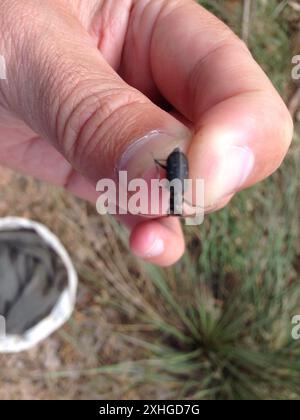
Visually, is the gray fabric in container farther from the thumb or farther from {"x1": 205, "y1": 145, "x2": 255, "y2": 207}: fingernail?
{"x1": 205, "y1": 145, "x2": 255, "y2": 207}: fingernail

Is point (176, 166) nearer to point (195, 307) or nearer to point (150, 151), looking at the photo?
point (150, 151)

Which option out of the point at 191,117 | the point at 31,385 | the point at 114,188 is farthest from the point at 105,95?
the point at 31,385

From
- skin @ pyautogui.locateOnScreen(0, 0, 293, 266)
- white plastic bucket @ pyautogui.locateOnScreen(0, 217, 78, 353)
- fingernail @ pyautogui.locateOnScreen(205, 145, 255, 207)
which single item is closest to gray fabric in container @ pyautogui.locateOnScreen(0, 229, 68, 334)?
white plastic bucket @ pyautogui.locateOnScreen(0, 217, 78, 353)

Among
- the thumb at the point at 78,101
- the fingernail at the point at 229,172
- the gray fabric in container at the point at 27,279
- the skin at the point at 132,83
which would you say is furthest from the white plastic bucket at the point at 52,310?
the fingernail at the point at 229,172

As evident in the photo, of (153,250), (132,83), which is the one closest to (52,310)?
(153,250)
